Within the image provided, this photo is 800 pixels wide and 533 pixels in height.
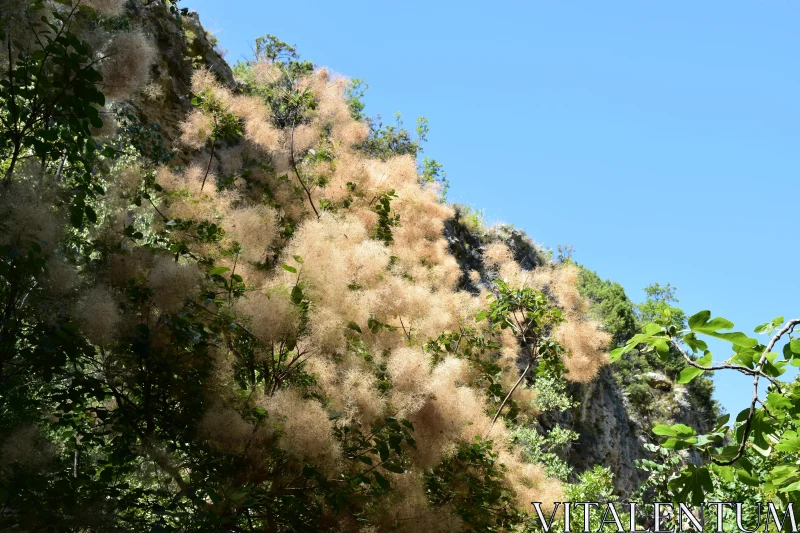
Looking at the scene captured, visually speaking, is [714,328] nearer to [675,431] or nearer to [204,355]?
[675,431]

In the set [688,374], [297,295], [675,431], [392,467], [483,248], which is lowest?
[675,431]

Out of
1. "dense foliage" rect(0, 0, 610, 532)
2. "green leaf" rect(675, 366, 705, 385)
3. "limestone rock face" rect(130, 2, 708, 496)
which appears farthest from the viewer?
"limestone rock face" rect(130, 2, 708, 496)

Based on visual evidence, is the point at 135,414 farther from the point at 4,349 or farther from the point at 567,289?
the point at 567,289

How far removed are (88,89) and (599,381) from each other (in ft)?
59.3

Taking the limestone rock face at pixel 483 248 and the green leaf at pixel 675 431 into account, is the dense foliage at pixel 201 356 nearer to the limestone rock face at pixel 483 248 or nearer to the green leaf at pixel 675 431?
the limestone rock face at pixel 483 248

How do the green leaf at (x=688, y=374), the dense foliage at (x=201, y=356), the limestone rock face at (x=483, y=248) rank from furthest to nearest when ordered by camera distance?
the limestone rock face at (x=483, y=248)
the dense foliage at (x=201, y=356)
the green leaf at (x=688, y=374)

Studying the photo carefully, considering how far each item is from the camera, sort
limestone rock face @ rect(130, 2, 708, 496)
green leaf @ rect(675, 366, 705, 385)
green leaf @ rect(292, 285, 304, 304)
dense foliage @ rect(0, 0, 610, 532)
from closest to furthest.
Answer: green leaf @ rect(675, 366, 705, 385) → dense foliage @ rect(0, 0, 610, 532) → green leaf @ rect(292, 285, 304, 304) → limestone rock face @ rect(130, 2, 708, 496)

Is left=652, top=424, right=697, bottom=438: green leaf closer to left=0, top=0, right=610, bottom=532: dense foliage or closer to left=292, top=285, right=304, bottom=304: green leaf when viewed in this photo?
left=0, top=0, right=610, bottom=532: dense foliage

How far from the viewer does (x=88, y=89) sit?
3.50 metres

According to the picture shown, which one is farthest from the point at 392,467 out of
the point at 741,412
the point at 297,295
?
the point at 741,412

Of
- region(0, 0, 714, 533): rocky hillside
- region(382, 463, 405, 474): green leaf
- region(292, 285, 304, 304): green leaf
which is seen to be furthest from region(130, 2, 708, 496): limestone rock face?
region(382, 463, 405, 474): green leaf

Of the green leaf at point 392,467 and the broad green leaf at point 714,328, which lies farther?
the green leaf at point 392,467

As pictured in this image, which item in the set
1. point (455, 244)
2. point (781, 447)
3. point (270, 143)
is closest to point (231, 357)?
point (270, 143)

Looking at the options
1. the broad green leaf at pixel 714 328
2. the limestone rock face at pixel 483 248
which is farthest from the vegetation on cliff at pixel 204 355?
the limestone rock face at pixel 483 248
